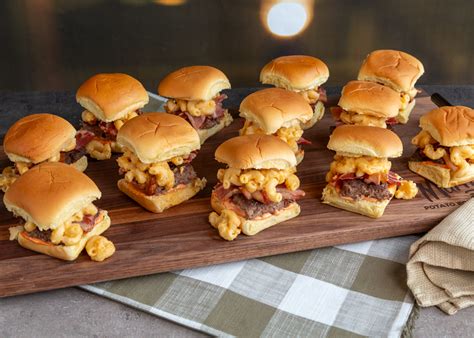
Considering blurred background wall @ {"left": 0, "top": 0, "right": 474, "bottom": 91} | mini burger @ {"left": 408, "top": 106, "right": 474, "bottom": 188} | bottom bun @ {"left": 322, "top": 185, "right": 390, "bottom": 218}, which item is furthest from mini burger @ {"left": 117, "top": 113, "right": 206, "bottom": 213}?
blurred background wall @ {"left": 0, "top": 0, "right": 474, "bottom": 91}

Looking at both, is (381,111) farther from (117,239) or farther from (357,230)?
(117,239)

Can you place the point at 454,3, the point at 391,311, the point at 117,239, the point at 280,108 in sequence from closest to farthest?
the point at 391,311
the point at 117,239
the point at 280,108
the point at 454,3

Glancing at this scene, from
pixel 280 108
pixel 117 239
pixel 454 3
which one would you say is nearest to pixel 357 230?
pixel 280 108

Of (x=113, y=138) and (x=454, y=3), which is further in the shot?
(x=454, y=3)

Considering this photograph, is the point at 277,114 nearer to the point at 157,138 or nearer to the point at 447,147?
the point at 157,138

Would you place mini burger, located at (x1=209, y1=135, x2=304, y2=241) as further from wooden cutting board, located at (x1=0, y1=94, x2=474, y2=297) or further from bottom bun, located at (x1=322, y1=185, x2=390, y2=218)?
bottom bun, located at (x1=322, y1=185, x2=390, y2=218)

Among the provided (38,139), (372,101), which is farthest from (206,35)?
(38,139)
